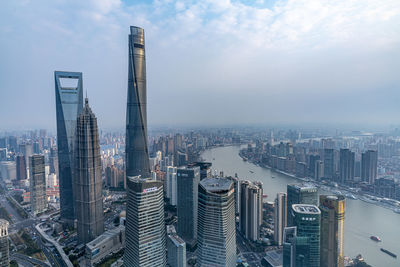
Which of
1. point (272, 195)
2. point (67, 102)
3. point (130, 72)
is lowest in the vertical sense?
point (272, 195)

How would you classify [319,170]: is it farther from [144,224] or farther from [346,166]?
[144,224]

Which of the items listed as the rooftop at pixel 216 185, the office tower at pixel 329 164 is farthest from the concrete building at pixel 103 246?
the office tower at pixel 329 164

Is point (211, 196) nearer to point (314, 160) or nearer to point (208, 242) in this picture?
point (208, 242)

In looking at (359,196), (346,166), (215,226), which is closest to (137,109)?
(215,226)

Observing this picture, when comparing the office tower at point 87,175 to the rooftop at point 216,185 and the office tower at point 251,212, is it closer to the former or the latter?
the rooftop at point 216,185

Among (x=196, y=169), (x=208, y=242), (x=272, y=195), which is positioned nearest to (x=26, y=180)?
(x=196, y=169)

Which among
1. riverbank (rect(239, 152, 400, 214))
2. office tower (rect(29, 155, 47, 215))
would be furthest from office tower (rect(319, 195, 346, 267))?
office tower (rect(29, 155, 47, 215))
